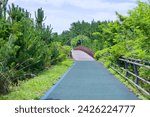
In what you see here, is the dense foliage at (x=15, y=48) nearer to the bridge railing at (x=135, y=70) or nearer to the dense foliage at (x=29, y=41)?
the dense foliage at (x=29, y=41)

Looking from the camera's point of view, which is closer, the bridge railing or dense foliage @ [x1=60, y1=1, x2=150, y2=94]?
the bridge railing

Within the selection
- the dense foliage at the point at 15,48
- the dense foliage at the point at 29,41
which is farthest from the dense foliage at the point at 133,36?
the dense foliage at the point at 15,48

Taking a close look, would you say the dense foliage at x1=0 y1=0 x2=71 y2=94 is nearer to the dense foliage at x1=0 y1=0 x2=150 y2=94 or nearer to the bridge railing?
the dense foliage at x1=0 y1=0 x2=150 y2=94

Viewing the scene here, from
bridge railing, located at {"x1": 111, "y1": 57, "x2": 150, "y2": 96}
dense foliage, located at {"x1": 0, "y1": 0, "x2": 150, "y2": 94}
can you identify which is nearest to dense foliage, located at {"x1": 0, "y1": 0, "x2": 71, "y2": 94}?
dense foliage, located at {"x1": 0, "y1": 0, "x2": 150, "y2": 94}

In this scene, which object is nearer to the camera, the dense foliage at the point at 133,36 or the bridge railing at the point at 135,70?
the bridge railing at the point at 135,70

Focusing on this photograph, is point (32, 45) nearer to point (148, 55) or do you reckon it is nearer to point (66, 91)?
point (66, 91)

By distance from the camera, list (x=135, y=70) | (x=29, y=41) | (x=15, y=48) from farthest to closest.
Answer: (x=29, y=41), (x=135, y=70), (x=15, y=48)

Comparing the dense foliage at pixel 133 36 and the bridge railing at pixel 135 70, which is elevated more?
the dense foliage at pixel 133 36

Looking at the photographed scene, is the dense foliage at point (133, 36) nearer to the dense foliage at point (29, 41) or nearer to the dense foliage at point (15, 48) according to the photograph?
the dense foliage at point (29, 41)

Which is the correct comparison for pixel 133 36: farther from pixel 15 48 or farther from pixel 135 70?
pixel 15 48

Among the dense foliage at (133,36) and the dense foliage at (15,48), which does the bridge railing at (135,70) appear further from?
the dense foliage at (15,48)

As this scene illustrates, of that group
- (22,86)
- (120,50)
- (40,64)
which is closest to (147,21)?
(22,86)

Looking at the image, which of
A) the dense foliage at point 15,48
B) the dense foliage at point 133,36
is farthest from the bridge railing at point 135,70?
the dense foliage at point 15,48

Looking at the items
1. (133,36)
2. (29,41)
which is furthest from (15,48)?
(133,36)
